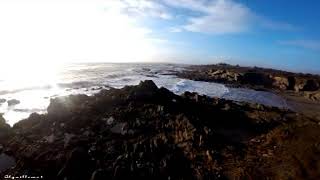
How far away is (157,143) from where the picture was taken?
67.6ft

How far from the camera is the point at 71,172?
56.1ft

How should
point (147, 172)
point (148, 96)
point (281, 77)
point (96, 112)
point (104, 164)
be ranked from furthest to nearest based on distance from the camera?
point (281, 77) → point (148, 96) → point (96, 112) → point (104, 164) → point (147, 172)

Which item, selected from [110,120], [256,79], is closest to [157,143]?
[110,120]

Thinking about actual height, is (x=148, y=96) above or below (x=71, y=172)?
Answer: above

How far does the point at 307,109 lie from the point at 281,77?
3029 cm

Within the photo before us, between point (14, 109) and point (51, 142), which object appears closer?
point (51, 142)

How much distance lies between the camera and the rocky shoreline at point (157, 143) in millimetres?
16909

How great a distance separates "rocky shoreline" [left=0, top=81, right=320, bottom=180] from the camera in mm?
16909

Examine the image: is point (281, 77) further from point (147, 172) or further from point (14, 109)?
point (147, 172)

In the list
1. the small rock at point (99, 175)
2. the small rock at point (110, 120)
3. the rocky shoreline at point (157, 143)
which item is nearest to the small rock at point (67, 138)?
the rocky shoreline at point (157, 143)

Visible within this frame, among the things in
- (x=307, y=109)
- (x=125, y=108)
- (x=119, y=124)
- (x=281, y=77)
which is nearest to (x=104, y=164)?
(x=119, y=124)

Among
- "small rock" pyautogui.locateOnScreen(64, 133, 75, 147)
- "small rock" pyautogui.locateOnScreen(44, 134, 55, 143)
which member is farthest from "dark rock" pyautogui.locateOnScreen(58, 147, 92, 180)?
"small rock" pyautogui.locateOnScreen(44, 134, 55, 143)

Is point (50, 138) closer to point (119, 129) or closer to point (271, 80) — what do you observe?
point (119, 129)

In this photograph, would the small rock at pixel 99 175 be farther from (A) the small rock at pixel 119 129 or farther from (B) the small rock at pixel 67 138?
(A) the small rock at pixel 119 129
